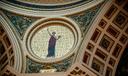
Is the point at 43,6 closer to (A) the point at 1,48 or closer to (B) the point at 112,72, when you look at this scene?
(A) the point at 1,48

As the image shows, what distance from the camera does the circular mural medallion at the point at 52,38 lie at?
21172 mm

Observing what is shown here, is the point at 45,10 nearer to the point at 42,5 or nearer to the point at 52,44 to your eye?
the point at 42,5

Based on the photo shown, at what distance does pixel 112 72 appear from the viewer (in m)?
20.3

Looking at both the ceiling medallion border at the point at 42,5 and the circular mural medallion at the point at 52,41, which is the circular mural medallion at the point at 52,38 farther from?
the ceiling medallion border at the point at 42,5

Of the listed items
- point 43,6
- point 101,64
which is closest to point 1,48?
point 43,6

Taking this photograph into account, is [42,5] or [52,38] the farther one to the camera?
[42,5]

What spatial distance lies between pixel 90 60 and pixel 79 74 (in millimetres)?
1262

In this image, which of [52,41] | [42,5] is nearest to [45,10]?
[42,5]

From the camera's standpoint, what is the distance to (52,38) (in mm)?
21578

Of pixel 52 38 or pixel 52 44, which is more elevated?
pixel 52 38

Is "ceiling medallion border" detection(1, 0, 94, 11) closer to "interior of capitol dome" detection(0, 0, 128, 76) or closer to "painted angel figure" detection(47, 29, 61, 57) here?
"interior of capitol dome" detection(0, 0, 128, 76)

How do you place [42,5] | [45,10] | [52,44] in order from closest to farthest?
[52,44] < [45,10] < [42,5]

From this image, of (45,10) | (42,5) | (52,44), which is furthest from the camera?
(42,5)

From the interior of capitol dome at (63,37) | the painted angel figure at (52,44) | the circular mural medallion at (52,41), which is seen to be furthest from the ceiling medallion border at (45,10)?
the painted angel figure at (52,44)
